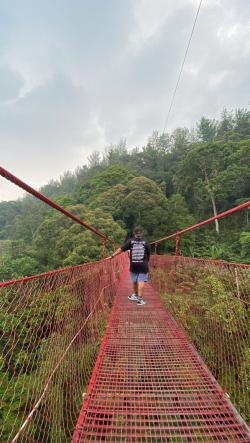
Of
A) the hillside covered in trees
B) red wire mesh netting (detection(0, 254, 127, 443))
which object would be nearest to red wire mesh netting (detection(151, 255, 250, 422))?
red wire mesh netting (detection(0, 254, 127, 443))

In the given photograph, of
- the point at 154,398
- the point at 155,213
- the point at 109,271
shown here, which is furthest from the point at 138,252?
the point at 155,213

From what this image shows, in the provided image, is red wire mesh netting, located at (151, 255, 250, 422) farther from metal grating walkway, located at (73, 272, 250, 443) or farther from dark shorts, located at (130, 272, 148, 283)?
dark shorts, located at (130, 272, 148, 283)

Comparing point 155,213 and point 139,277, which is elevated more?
point 155,213

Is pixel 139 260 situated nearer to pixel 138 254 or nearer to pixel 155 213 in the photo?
pixel 138 254

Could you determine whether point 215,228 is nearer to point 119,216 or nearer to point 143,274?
point 119,216

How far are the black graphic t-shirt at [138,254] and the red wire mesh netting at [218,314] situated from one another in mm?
385

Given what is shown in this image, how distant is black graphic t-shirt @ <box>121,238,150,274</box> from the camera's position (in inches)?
120

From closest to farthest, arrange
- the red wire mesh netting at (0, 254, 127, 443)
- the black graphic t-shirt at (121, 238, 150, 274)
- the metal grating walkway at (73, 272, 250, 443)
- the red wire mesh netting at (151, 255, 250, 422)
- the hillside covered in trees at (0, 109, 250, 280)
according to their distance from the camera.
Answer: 1. the metal grating walkway at (73, 272, 250, 443)
2. the red wire mesh netting at (0, 254, 127, 443)
3. the red wire mesh netting at (151, 255, 250, 422)
4. the black graphic t-shirt at (121, 238, 150, 274)
5. the hillside covered in trees at (0, 109, 250, 280)

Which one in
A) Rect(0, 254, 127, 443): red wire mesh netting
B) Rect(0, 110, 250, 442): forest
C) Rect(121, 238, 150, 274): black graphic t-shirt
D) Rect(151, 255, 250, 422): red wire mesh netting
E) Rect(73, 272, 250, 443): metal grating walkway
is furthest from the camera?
Rect(121, 238, 150, 274): black graphic t-shirt

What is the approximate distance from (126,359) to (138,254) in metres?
1.51

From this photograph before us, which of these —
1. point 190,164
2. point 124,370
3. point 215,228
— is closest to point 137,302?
point 124,370

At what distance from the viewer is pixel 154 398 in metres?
1.35

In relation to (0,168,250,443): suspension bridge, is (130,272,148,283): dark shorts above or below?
above

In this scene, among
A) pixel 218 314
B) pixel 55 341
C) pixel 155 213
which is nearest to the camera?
pixel 55 341
